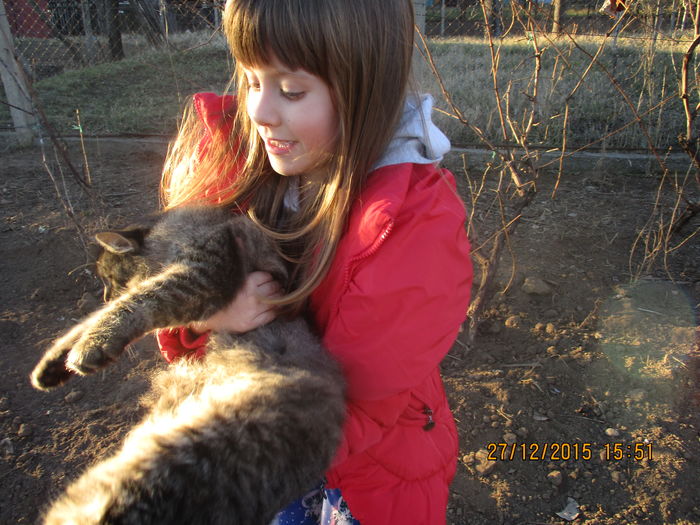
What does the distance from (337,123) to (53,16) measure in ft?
39.5

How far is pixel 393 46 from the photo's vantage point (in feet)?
6.31

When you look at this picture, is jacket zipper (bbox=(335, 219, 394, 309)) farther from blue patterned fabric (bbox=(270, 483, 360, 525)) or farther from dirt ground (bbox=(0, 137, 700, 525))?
dirt ground (bbox=(0, 137, 700, 525))

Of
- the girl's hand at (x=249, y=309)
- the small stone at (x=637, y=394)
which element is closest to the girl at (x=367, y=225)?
the girl's hand at (x=249, y=309)

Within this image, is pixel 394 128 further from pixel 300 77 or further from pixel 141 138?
pixel 141 138

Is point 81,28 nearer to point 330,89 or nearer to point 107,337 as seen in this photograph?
point 107,337

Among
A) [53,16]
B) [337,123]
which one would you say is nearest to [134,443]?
[337,123]

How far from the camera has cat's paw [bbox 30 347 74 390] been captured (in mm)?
2395

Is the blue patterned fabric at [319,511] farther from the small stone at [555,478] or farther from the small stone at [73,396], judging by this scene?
the small stone at [73,396]

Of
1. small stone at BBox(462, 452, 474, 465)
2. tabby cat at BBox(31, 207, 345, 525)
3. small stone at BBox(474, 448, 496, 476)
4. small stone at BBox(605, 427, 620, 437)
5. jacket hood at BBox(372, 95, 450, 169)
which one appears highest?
jacket hood at BBox(372, 95, 450, 169)

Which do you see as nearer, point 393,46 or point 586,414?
point 393,46

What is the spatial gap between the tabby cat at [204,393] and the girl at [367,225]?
0.18 metres

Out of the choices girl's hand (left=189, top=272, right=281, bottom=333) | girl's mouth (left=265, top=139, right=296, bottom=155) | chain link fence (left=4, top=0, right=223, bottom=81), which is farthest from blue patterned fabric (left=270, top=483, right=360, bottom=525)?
chain link fence (left=4, top=0, right=223, bottom=81)

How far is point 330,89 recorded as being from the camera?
1.92m

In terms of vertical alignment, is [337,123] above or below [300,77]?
below
